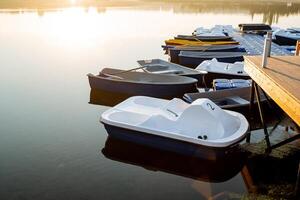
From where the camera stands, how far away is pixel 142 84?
1552 cm

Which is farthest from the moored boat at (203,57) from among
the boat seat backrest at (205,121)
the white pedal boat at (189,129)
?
the boat seat backrest at (205,121)

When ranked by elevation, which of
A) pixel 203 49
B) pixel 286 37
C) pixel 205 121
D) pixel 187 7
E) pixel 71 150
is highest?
pixel 187 7

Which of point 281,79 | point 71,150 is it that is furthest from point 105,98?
point 281,79

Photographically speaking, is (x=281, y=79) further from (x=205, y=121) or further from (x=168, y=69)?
(x=168, y=69)

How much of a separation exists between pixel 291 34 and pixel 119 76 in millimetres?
18075

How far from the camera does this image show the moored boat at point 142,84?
608 inches

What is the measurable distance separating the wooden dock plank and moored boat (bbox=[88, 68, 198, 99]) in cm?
472

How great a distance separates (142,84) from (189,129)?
5.67 m

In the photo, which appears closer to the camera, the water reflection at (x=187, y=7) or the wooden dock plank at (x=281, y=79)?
the wooden dock plank at (x=281, y=79)

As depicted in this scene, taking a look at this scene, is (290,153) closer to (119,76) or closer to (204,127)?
(204,127)

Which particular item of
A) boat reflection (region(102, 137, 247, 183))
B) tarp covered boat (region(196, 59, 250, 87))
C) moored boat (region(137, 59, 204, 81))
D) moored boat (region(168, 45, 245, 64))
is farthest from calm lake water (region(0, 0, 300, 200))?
tarp covered boat (region(196, 59, 250, 87))

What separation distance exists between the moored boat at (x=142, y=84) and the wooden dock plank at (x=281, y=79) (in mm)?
4721

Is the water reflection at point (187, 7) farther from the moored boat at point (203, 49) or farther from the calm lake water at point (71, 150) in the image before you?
the calm lake water at point (71, 150)

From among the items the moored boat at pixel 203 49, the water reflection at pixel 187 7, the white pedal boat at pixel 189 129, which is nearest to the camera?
the white pedal boat at pixel 189 129
